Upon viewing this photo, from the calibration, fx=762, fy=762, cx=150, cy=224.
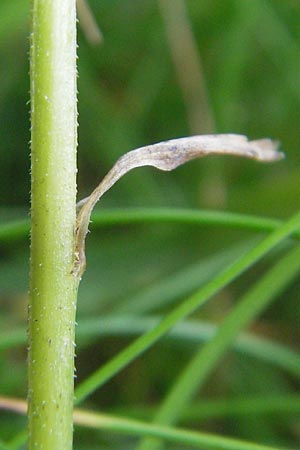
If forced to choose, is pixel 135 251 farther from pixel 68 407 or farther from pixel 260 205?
pixel 68 407

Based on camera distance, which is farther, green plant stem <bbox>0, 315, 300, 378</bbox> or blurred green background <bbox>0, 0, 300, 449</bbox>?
blurred green background <bbox>0, 0, 300, 449</bbox>

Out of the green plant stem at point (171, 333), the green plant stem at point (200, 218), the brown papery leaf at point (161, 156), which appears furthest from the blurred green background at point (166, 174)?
the brown papery leaf at point (161, 156)

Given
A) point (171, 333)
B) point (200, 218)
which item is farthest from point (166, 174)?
point (200, 218)

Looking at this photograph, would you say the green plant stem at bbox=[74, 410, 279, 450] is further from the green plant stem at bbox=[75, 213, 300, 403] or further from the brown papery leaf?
the brown papery leaf

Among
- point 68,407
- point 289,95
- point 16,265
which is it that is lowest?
point 68,407

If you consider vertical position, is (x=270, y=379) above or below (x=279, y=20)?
below

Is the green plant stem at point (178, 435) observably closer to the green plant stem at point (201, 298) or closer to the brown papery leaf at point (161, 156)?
the green plant stem at point (201, 298)

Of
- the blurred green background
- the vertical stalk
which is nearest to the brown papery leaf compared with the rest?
the vertical stalk

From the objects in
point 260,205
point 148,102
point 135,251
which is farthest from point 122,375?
point 148,102
